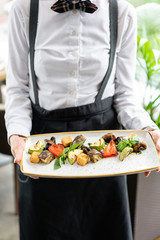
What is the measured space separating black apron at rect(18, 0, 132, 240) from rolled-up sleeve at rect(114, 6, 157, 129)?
0.04 m

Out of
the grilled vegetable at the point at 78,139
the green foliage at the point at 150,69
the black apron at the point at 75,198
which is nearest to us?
the grilled vegetable at the point at 78,139

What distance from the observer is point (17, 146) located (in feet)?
3.66

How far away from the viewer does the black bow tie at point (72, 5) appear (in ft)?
3.58

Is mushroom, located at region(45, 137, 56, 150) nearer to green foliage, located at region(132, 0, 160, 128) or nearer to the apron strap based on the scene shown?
the apron strap

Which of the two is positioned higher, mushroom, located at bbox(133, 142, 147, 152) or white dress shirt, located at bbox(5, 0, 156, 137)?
white dress shirt, located at bbox(5, 0, 156, 137)

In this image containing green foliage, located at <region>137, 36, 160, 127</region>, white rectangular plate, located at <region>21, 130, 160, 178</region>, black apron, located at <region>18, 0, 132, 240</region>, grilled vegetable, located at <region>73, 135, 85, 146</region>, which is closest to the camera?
white rectangular plate, located at <region>21, 130, 160, 178</region>

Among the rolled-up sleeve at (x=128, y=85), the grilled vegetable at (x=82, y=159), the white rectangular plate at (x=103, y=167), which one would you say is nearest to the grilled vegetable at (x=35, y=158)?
the white rectangular plate at (x=103, y=167)

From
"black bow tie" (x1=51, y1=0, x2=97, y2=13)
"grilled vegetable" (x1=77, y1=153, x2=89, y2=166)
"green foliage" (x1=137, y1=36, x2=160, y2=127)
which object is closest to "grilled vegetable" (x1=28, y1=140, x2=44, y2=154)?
"grilled vegetable" (x1=77, y1=153, x2=89, y2=166)

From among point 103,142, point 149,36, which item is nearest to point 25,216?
point 103,142

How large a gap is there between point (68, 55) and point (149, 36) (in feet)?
1.48

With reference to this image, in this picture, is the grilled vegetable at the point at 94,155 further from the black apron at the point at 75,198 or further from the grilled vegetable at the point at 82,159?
the black apron at the point at 75,198

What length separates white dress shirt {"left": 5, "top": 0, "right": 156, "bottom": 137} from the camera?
1134 mm

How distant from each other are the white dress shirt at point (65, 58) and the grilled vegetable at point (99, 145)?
0.16 meters

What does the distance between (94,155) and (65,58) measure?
33cm
